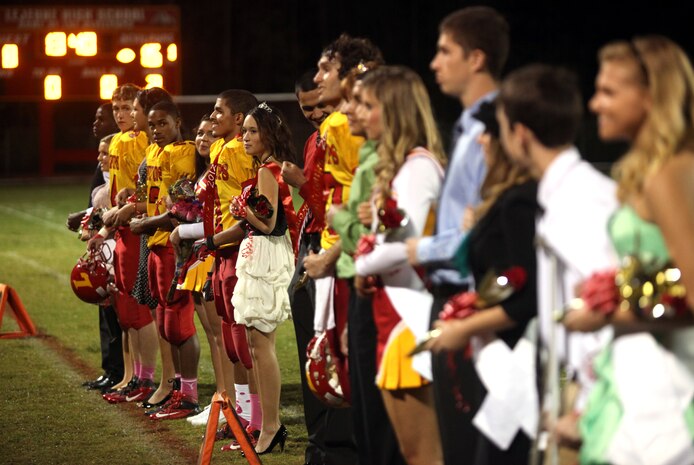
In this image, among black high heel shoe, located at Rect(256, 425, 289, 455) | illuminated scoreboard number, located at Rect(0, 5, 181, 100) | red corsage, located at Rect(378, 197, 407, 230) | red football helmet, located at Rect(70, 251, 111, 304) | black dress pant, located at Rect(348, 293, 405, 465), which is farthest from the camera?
illuminated scoreboard number, located at Rect(0, 5, 181, 100)

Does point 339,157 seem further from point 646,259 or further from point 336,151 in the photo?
point 646,259

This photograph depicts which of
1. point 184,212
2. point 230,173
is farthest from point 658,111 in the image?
point 184,212

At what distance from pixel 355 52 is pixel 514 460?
238cm

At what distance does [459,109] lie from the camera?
40281mm

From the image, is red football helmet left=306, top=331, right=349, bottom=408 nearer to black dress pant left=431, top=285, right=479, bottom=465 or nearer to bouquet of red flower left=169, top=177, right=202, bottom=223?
black dress pant left=431, top=285, right=479, bottom=465

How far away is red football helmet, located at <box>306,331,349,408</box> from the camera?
513cm

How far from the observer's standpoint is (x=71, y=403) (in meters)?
8.04

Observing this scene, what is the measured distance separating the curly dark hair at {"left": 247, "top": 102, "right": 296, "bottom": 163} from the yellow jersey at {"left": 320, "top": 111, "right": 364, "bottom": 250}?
107cm

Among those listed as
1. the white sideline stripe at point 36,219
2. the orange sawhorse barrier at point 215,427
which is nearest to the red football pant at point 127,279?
the orange sawhorse barrier at point 215,427

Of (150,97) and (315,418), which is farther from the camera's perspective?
(150,97)

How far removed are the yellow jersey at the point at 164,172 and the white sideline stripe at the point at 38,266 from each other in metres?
7.08

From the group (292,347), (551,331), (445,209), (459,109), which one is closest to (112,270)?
(292,347)

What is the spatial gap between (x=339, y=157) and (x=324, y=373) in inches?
36.7

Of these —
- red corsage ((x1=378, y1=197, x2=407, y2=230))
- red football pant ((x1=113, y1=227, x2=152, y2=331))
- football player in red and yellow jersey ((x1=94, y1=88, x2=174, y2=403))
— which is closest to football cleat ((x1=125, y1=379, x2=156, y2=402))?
football player in red and yellow jersey ((x1=94, y1=88, x2=174, y2=403))
